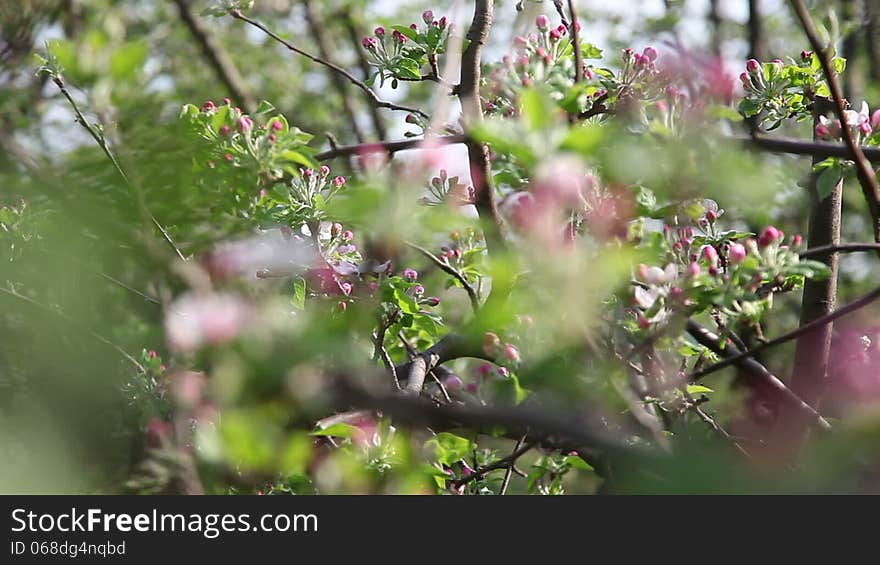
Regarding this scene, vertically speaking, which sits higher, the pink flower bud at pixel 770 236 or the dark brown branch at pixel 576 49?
the dark brown branch at pixel 576 49

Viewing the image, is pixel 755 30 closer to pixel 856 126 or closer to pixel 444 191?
pixel 856 126

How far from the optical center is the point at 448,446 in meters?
2.34

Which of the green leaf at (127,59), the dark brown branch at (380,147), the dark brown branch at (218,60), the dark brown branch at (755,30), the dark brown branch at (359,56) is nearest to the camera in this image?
the green leaf at (127,59)

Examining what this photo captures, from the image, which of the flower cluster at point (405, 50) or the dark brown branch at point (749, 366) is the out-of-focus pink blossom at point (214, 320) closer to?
the dark brown branch at point (749, 366)

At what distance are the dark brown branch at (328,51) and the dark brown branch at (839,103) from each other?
5905 mm

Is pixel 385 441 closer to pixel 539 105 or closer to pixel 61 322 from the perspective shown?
pixel 61 322

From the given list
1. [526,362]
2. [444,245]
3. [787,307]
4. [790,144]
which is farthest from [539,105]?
[787,307]

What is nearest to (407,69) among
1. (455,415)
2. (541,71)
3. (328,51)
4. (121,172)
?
(541,71)

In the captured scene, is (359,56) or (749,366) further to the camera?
(359,56)

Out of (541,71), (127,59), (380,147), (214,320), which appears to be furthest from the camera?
(380,147)

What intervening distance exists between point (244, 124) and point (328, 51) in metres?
5.70

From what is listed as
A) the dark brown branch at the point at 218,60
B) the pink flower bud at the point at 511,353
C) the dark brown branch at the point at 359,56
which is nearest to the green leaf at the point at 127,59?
the pink flower bud at the point at 511,353

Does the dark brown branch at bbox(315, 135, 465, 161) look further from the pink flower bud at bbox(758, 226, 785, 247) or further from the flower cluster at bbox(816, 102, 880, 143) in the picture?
the flower cluster at bbox(816, 102, 880, 143)

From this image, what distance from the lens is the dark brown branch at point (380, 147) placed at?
195 centimetres
